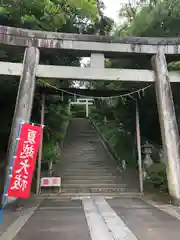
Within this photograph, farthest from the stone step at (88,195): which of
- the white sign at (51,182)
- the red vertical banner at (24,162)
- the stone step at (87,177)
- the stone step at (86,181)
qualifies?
the red vertical banner at (24,162)

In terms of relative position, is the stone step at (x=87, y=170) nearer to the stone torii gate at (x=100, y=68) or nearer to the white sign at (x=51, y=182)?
the white sign at (x=51, y=182)

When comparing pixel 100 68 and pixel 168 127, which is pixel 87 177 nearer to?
pixel 168 127

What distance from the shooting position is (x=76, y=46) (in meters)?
9.88

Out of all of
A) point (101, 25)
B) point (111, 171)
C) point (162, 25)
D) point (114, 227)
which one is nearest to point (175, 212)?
point (114, 227)

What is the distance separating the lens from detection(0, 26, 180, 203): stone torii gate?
9.08 metres

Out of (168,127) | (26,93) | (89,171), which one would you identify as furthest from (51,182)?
(168,127)

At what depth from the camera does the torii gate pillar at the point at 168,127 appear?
8.81 meters

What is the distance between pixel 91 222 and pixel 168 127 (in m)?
4.68

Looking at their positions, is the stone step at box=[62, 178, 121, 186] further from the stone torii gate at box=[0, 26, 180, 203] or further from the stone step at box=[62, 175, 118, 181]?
the stone torii gate at box=[0, 26, 180, 203]

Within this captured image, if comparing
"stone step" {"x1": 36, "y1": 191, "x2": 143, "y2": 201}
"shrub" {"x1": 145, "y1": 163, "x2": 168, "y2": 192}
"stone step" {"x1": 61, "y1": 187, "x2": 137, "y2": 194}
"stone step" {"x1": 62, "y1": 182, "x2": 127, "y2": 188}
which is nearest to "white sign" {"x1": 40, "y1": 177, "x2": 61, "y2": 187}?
"stone step" {"x1": 36, "y1": 191, "x2": 143, "y2": 201}

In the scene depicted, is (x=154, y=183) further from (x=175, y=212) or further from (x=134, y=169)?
(x=175, y=212)

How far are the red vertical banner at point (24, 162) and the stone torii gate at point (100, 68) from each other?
7.34ft

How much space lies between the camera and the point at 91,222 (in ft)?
20.2

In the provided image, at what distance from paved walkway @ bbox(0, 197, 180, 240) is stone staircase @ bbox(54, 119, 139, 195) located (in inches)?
113
